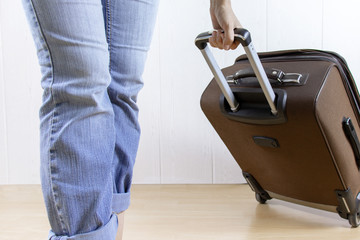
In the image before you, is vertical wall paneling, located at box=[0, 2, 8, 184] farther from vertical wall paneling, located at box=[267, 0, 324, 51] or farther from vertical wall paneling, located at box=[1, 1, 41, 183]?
vertical wall paneling, located at box=[267, 0, 324, 51]

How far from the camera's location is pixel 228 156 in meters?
1.51

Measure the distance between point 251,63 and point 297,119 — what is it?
0.16m

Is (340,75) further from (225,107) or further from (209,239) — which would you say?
(209,239)

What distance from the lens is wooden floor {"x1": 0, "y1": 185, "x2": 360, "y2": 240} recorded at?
1011mm

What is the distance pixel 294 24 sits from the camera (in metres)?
1.42

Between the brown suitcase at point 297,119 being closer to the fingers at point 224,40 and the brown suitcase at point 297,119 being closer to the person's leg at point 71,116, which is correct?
the fingers at point 224,40

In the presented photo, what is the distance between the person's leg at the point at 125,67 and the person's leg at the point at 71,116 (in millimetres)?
115

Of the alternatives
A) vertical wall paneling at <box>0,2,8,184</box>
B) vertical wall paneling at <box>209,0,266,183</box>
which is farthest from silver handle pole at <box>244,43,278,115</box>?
vertical wall paneling at <box>0,2,8,184</box>

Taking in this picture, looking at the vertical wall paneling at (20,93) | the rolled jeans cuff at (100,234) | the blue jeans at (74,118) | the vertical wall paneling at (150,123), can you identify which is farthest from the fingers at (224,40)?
the vertical wall paneling at (20,93)

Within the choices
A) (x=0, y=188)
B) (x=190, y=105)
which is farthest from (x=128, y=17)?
(x=0, y=188)

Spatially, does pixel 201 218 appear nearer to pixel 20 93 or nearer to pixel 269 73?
pixel 269 73

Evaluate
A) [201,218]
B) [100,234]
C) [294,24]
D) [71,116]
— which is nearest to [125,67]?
[71,116]

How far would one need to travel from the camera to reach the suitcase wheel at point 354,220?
100 cm

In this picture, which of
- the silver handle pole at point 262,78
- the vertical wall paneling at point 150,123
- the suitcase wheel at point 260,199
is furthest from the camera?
the vertical wall paneling at point 150,123
